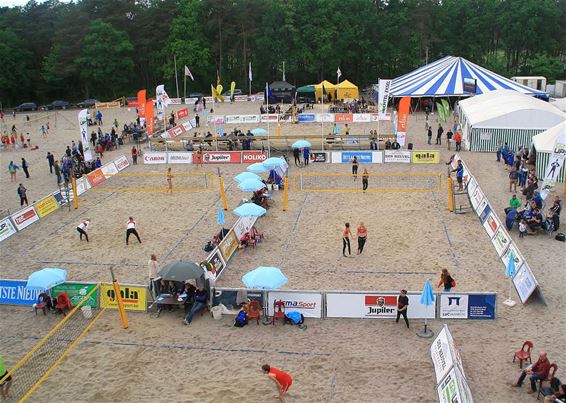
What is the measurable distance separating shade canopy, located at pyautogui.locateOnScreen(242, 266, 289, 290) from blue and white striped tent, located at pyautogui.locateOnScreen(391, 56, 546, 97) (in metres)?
32.2

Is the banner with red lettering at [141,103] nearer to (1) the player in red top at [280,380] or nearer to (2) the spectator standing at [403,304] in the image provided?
(2) the spectator standing at [403,304]

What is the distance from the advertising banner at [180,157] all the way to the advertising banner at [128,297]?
1609 centimetres

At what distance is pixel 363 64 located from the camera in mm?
62438

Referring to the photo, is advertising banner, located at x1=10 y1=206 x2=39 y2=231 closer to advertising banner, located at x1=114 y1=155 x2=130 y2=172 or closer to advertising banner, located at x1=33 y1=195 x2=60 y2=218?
advertising banner, located at x1=33 y1=195 x2=60 y2=218

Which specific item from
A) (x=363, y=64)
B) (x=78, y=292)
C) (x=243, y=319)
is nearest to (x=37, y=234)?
(x=78, y=292)

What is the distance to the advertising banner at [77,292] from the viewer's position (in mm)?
14078

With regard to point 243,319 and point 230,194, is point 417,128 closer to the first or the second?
point 230,194

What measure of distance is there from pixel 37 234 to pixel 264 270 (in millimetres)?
10894

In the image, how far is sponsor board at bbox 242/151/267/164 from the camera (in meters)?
29.1

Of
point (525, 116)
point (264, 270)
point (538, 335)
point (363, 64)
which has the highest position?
point (363, 64)

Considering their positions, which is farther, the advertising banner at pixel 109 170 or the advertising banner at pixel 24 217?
the advertising banner at pixel 109 170

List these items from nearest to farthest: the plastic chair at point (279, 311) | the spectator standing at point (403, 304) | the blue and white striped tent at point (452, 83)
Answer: the spectator standing at point (403, 304) → the plastic chair at point (279, 311) → the blue and white striped tent at point (452, 83)

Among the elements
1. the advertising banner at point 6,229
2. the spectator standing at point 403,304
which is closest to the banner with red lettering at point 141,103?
the advertising banner at point 6,229

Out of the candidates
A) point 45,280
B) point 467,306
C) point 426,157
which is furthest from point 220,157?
point 467,306
